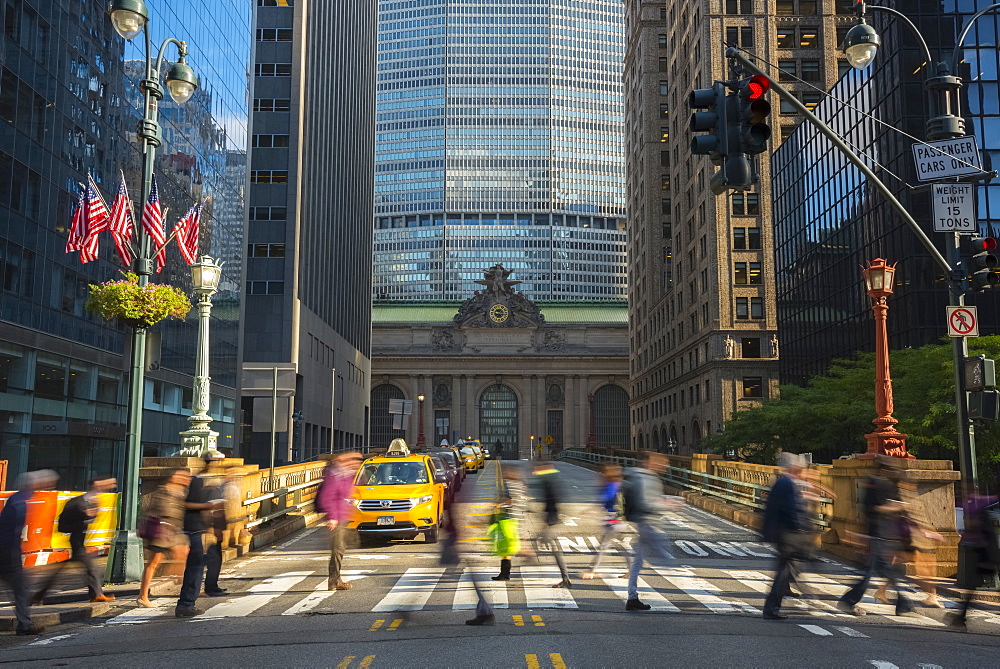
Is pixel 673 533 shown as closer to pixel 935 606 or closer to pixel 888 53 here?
pixel 935 606

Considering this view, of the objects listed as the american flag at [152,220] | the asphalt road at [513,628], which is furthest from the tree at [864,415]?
the american flag at [152,220]

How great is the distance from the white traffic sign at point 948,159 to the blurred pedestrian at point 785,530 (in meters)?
6.43

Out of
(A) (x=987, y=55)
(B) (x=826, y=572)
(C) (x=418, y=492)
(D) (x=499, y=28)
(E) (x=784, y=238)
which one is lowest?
(B) (x=826, y=572)

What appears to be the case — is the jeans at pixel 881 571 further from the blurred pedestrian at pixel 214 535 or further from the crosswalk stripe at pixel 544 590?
the blurred pedestrian at pixel 214 535

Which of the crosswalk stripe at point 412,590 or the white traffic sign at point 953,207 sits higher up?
the white traffic sign at point 953,207

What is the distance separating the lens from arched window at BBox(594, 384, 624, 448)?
126m

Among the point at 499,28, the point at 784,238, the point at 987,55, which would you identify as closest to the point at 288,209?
the point at 784,238

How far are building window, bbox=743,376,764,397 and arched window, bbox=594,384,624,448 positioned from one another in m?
56.3

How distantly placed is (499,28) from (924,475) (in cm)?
19609

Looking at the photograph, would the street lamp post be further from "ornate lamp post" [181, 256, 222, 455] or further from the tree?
the tree

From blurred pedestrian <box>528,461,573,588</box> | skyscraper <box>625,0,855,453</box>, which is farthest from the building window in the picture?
blurred pedestrian <box>528,461,573,588</box>

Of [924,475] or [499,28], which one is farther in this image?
[499,28]

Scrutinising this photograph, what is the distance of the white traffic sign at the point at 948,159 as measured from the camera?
14836 millimetres

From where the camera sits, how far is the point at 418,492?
1962 centimetres
